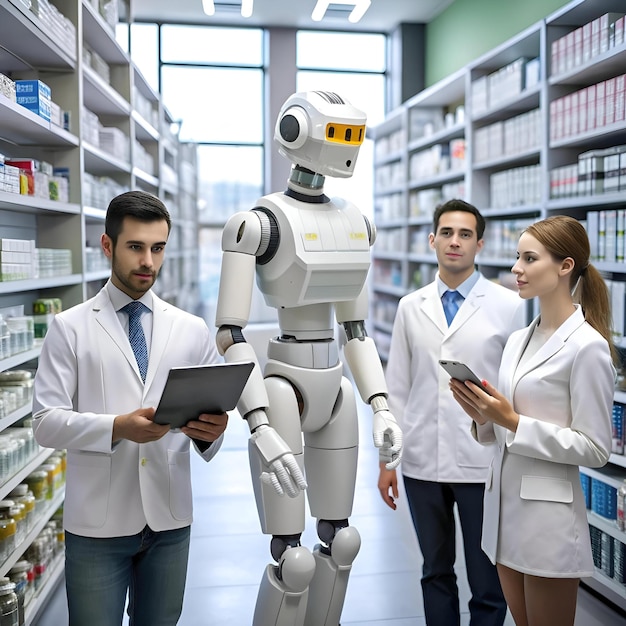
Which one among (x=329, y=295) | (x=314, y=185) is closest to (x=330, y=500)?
(x=329, y=295)

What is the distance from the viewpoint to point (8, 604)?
8.35 feet

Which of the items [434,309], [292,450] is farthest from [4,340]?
[434,309]

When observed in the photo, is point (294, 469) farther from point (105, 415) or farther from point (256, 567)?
point (256, 567)

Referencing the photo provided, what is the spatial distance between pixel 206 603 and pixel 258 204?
6.11ft

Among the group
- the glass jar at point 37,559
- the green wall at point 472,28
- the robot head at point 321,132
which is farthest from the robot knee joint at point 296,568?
the green wall at point 472,28

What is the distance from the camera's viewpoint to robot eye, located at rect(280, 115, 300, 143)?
235 centimetres

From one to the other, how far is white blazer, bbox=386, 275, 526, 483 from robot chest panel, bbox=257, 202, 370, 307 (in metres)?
0.34

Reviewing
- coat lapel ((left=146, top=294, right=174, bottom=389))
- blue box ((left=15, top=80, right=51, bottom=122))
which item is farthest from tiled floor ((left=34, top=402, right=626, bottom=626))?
blue box ((left=15, top=80, right=51, bottom=122))

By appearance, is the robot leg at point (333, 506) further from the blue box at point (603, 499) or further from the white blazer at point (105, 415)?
the blue box at point (603, 499)

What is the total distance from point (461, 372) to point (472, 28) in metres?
6.81

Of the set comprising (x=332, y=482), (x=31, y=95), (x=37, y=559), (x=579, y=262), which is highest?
(x=31, y=95)

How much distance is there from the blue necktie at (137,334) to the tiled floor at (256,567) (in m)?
1.62

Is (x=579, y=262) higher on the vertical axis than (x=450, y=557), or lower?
higher

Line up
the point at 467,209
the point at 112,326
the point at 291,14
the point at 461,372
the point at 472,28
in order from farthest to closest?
the point at 291,14 → the point at 472,28 → the point at 467,209 → the point at 461,372 → the point at 112,326
